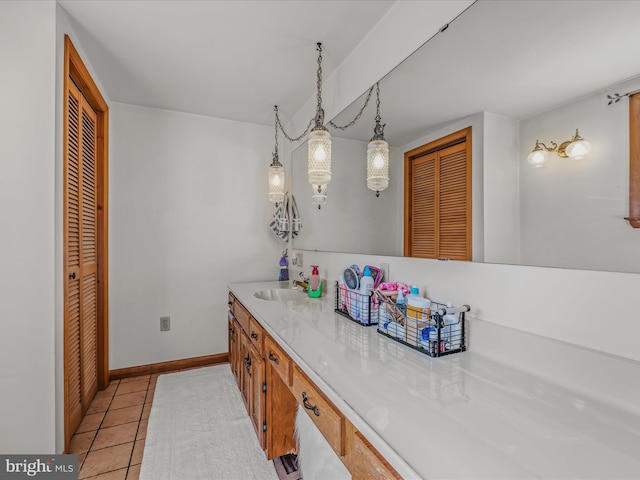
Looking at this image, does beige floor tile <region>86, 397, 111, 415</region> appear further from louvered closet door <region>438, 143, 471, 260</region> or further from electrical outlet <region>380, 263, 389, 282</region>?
louvered closet door <region>438, 143, 471, 260</region>

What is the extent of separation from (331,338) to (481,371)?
0.52 meters

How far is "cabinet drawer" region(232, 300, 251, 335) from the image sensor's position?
1804mm

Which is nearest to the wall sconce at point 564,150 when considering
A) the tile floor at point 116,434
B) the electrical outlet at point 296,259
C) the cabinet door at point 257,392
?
the cabinet door at point 257,392

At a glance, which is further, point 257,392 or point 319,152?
point 319,152

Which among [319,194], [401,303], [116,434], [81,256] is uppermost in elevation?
[319,194]

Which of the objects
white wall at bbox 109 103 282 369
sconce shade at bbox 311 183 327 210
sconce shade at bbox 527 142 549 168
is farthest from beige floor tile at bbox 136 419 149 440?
sconce shade at bbox 527 142 549 168

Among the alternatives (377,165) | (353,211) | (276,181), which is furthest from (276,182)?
(377,165)

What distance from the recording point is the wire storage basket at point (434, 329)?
1.00 m

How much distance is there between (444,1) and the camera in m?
1.19

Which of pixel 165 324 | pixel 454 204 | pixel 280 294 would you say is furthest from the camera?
pixel 165 324

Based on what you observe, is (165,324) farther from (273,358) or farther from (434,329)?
(434,329)

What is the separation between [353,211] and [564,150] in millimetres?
1115

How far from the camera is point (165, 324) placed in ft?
8.72

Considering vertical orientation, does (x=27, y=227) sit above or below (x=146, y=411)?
above
